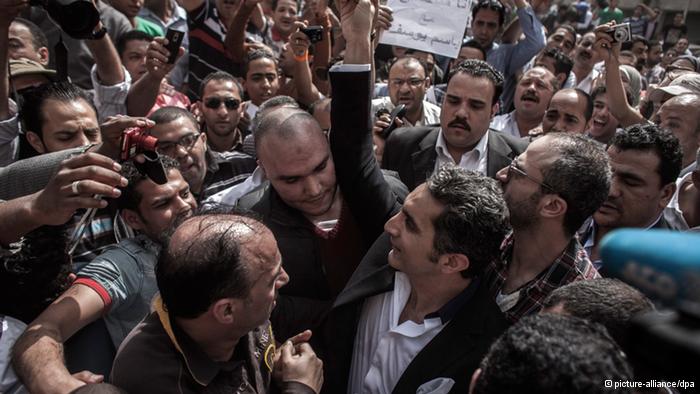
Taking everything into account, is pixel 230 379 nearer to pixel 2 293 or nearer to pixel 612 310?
pixel 2 293

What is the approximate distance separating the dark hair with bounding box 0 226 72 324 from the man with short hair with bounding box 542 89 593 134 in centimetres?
355

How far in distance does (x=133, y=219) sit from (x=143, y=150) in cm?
54

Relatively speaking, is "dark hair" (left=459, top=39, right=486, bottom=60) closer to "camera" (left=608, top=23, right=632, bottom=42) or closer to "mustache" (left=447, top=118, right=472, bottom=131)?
"camera" (left=608, top=23, right=632, bottom=42)

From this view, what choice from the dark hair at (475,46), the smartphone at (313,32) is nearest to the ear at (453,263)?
the smartphone at (313,32)

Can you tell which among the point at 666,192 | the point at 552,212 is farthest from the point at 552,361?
the point at 666,192

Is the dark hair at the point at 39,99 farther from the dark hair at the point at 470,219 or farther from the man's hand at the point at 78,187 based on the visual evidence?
the dark hair at the point at 470,219

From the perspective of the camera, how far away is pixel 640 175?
8.48 ft

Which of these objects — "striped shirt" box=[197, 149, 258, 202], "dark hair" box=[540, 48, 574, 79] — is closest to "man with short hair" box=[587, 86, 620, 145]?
"dark hair" box=[540, 48, 574, 79]

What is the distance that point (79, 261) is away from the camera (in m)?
2.36

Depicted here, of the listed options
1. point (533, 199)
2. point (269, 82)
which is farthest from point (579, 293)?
point (269, 82)

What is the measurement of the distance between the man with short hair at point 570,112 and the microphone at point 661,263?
3.93 metres

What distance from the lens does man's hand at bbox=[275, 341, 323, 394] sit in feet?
5.70

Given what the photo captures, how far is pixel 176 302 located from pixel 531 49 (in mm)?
5291

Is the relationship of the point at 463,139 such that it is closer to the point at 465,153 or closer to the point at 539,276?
the point at 465,153
